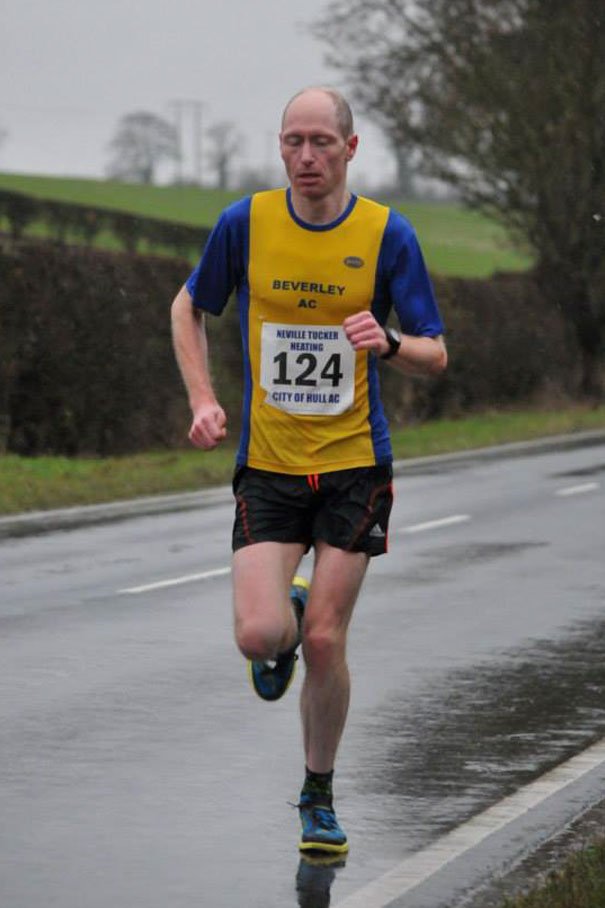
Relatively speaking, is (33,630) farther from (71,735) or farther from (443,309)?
(443,309)

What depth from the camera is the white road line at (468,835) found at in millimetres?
6000

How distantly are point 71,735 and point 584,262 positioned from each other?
33.5 metres

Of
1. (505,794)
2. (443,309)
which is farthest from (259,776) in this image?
(443,309)

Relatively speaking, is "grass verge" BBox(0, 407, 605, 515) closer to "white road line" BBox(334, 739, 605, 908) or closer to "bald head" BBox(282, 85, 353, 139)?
"white road line" BBox(334, 739, 605, 908)

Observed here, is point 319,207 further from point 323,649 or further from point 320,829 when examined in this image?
point 320,829

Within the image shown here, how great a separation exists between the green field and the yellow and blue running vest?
2398 inches

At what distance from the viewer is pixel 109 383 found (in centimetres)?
2589

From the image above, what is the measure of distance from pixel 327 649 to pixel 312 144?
138 centimetres

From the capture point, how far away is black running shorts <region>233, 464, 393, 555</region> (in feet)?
21.3

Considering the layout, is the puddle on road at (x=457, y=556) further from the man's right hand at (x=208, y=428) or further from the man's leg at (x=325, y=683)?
the man's right hand at (x=208, y=428)

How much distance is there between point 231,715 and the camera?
8.98 meters

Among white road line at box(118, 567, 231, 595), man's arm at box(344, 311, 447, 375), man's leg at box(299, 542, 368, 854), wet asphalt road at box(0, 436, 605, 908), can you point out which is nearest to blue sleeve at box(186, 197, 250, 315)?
man's arm at box(344, 311, 447, 375)

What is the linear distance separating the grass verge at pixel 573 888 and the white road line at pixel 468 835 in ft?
1.17

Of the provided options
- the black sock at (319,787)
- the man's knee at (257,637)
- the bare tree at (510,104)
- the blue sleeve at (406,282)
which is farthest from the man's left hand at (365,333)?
the bare tree at (510,104)
